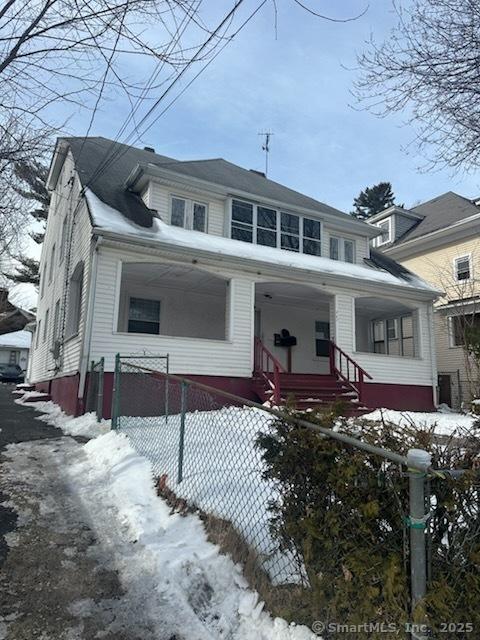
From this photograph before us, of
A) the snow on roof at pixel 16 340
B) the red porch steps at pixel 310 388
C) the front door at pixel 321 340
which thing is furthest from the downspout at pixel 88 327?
the snow on roof at pixel 16 340

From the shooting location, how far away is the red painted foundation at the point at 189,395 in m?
9.31

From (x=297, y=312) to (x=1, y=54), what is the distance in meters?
11.6

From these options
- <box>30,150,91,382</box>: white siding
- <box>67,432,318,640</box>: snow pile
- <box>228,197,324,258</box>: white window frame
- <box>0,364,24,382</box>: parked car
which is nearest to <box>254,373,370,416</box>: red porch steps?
<box>228,197,324,258</box>: white window frame

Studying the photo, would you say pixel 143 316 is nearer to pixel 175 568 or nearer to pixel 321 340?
pixel 321 340

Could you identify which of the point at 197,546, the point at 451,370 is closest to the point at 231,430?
the point at 197,546

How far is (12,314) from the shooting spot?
131 ft

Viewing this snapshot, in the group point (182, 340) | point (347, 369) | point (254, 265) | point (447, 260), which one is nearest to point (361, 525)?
point (182, 340)

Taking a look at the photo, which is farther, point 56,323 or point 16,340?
point 16,340

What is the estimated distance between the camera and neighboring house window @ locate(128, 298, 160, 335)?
12.8 meters

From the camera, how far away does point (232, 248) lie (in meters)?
11.8

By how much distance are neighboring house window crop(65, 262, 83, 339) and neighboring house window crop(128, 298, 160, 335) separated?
138 cm

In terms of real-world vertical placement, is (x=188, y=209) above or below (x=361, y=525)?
above

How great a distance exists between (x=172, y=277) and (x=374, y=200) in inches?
1624

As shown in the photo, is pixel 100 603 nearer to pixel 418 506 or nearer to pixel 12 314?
pixel 418 506
